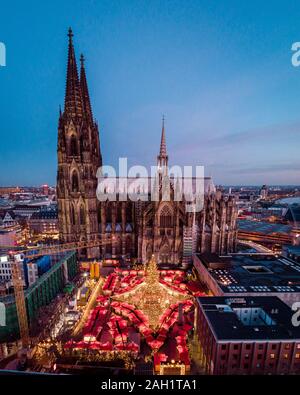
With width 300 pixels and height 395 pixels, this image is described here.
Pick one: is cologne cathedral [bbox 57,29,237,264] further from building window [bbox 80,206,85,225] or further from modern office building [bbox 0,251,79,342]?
modern office building [bbox 0,251,79,342]

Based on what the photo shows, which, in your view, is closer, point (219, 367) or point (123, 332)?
point (219, 367)

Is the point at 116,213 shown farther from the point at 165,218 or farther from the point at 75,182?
the point at 165,218

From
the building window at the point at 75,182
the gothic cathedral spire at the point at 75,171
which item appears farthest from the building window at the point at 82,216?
the building window at the point at 75,182

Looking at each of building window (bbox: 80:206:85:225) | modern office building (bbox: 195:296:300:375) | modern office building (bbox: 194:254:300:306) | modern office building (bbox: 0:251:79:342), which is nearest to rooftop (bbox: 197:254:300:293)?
modern office building (bbox: 194:254:300:306)

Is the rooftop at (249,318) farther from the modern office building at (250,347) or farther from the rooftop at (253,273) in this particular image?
the rooftop at (253,273)

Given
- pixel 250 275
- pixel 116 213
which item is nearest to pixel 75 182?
pixel 116 213

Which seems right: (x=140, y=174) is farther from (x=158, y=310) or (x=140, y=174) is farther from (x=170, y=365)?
(x=170, y=365)
